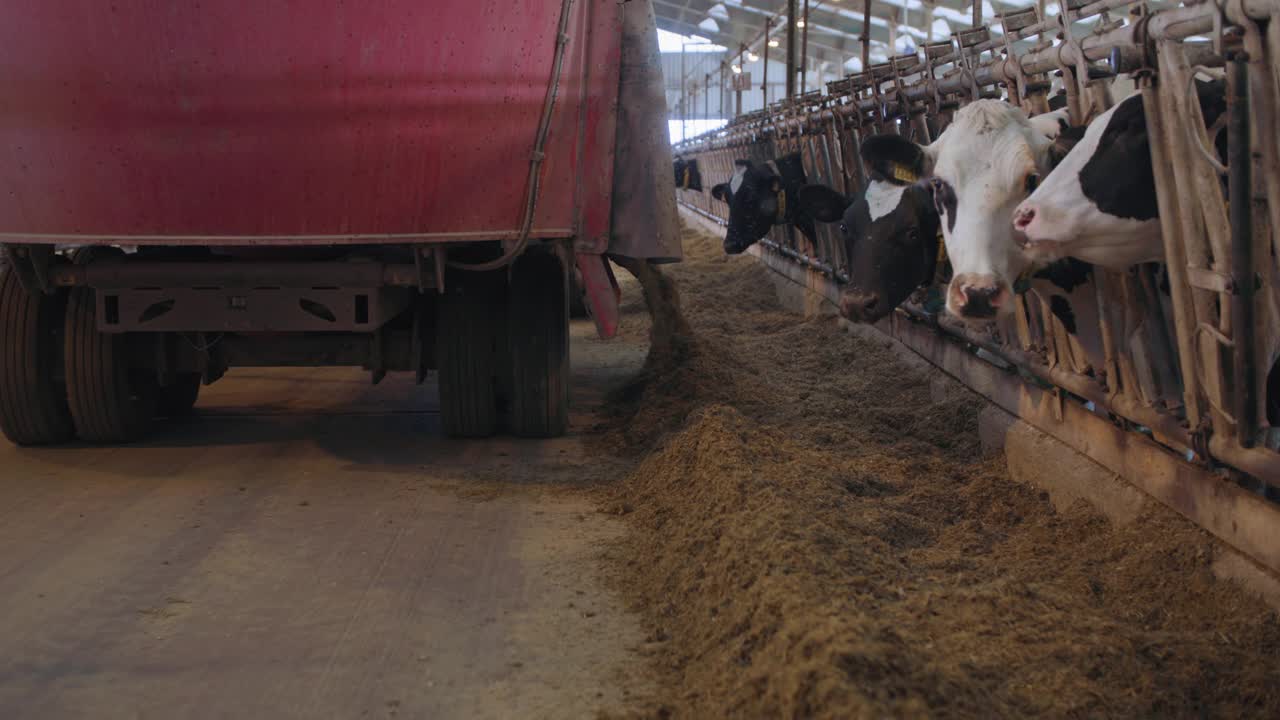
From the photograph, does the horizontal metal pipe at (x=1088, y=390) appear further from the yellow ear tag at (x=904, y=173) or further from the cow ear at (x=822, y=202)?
the cow ear at (x=822, y=202)

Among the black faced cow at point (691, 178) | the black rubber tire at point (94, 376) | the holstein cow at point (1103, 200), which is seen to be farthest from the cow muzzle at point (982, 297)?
the black faced cow at point (691, 178)

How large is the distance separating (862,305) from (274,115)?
2757mm

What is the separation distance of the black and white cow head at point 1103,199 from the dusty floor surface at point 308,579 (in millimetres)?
1771

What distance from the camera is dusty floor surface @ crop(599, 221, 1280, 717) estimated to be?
297cm

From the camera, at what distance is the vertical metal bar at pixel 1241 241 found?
3312 mm

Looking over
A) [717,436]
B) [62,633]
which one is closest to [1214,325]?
[717,436]

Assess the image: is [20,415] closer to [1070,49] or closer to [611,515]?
[611,515]

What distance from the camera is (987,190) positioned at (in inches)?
180

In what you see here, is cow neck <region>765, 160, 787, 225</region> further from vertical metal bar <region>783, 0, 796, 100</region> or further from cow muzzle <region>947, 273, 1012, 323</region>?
cow muzzle <region>947, 273, 1012, 323</region>

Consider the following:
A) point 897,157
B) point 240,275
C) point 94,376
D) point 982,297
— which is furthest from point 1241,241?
point 94,376

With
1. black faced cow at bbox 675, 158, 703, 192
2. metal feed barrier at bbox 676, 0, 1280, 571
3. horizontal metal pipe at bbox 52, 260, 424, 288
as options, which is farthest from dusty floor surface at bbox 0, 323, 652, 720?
black faced cow at bbox 675, 158, 703, 192

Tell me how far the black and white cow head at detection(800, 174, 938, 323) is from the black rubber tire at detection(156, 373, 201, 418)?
3.86 meters

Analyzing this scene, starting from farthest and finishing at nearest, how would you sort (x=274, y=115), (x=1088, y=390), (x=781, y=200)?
(x=781, y=200), (x=274, y=115), (x=1088, y=390)

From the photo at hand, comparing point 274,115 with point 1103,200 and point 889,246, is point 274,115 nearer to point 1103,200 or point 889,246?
point 889,246
